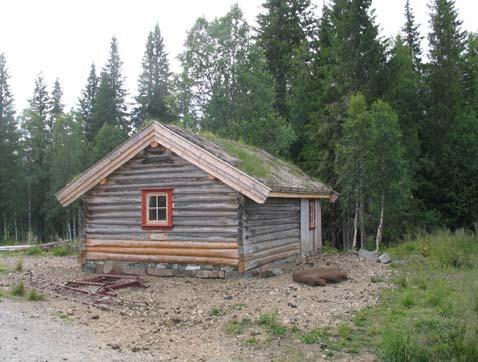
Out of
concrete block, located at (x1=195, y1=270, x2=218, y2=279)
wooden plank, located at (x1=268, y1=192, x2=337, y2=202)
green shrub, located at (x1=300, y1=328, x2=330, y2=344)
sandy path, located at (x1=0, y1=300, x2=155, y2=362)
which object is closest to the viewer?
sandy path, located at (x1=0, y1=300, x2=155, y2=362)

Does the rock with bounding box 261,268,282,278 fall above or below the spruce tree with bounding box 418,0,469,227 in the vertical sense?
below

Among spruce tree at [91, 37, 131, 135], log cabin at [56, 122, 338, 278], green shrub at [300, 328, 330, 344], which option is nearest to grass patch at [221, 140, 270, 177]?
log cabin at [56, 122, 338, 278]

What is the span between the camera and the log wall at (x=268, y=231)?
13.4m

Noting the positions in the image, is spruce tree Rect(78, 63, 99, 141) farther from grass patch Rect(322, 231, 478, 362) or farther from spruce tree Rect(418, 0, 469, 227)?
grass patch Rect(322, 231, 478, 362)

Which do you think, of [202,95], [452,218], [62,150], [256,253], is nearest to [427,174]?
[452,218]

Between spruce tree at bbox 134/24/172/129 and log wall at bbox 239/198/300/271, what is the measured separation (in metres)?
33.3

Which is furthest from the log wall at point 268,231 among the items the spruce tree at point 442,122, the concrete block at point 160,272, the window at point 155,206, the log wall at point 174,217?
the spruce tree at point 442,122

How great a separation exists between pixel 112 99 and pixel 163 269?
→ 3846cm

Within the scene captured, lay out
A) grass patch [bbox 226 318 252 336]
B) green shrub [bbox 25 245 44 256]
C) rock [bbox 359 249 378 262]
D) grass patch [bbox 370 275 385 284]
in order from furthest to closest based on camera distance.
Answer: green shrub [bbox 25 245 44 256] < rock [bbox 359 249 378 262] < grass patch [bbox 370 275 385 284] < grass patch [bbox 226 318 252 336]

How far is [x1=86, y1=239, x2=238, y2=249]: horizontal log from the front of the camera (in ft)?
44.0

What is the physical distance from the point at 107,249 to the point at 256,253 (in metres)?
4.91

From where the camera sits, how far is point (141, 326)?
352 inches

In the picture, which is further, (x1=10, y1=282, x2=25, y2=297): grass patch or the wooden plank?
the wooden plank

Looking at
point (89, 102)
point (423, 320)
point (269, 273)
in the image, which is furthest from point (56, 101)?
point (423, 320)
